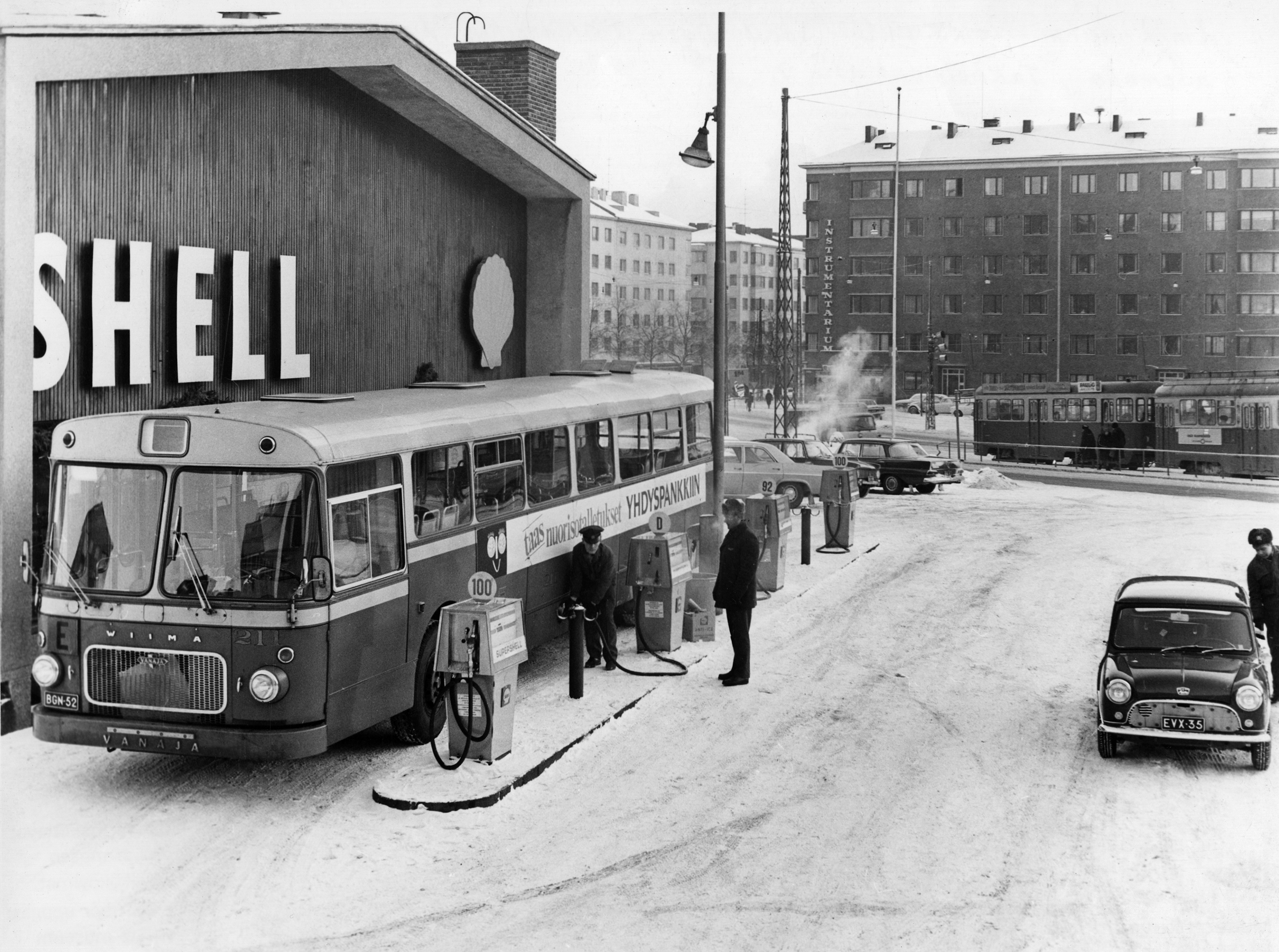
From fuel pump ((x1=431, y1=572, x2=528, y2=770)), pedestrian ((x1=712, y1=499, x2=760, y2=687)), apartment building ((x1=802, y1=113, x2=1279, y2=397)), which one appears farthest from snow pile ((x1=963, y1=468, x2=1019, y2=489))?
apartment building ((x1=802, y1=113, x2=1279, y2=397))

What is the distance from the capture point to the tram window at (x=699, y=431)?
20.4 m

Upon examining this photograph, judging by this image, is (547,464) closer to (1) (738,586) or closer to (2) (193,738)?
(1) (738,586)

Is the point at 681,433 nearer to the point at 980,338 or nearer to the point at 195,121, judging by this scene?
the point at 195,121

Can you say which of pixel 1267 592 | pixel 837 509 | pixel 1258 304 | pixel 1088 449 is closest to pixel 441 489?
pixel 1267 592

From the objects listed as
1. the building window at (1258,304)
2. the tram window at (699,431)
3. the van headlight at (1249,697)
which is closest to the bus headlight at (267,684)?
the van headlight at (1249,697)

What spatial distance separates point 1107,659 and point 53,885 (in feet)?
27.9

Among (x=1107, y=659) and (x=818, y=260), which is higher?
(x=818, y=260)

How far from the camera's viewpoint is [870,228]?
9075 centimetres

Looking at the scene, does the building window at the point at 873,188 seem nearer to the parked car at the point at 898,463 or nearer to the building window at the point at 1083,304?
the building window at the point at 1083,304

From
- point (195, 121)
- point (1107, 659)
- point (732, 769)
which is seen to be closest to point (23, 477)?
point (195, 121)

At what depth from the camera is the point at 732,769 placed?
11.8 m

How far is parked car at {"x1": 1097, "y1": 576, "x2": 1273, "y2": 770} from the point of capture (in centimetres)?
1165

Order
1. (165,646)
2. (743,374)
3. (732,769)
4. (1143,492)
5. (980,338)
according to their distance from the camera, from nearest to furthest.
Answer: (165,646) → (732,769) → (1143,492) → (980,338) → (743,374)

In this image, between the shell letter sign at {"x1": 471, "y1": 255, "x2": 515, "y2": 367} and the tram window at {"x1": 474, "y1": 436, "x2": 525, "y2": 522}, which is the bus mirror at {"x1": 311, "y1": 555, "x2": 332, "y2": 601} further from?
the shell letter sign at {"x1": 471, "y1": 255, "x2": 515, "y2": 367}
